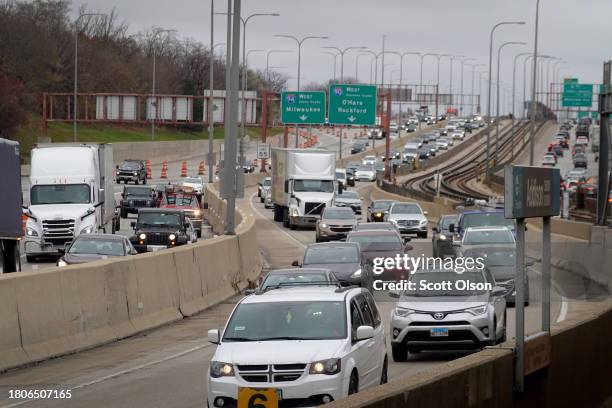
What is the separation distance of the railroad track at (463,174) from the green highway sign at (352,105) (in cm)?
656

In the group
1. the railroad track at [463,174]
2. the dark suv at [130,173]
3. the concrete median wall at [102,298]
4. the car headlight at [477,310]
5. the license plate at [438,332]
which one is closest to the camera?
the concrete median wall at [102,298]

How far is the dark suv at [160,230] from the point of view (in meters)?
40.7

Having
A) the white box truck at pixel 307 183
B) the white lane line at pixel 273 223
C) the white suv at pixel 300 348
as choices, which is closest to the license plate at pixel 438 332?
the white suv at pixel 300 348

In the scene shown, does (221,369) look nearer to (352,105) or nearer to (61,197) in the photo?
(61,197)

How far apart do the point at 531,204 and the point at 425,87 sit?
166m

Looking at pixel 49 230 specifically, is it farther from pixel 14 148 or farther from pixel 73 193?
pixel 14 148

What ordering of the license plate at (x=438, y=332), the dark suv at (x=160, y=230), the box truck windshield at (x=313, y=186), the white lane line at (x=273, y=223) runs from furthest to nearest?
the box truck windshield at (x=313, y=186), the white lane line at (x=273, y=223), the dark suv at (x=160, y=230), the license plate at (x=438, y=332)

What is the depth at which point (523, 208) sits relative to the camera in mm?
11125

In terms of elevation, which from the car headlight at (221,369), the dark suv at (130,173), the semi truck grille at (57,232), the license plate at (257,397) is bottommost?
the dark suv at (130,173)

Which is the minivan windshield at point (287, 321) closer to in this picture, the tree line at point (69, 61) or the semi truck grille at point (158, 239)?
the semi truck grille at point (158, 239)

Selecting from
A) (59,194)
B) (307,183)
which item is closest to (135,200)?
(307,183)

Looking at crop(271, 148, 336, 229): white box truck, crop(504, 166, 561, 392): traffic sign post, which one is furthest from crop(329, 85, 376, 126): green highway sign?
crop(504, 166, 561, 392): traffic sign post

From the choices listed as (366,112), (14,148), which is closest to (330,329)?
(14,148)

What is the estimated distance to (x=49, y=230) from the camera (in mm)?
39625
